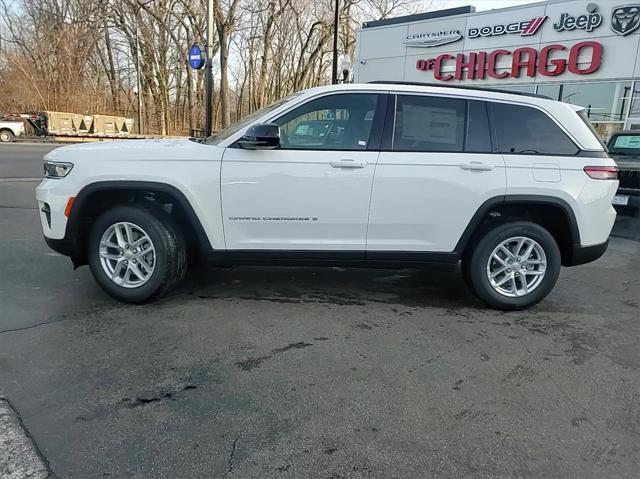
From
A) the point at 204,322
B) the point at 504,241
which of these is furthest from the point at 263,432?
the point at 504,241

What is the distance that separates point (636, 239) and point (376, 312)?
19.3 ft

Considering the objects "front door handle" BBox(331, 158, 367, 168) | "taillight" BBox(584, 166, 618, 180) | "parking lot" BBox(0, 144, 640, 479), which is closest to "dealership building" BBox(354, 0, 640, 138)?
"taillight" BBox(584, 166, 618, 180)

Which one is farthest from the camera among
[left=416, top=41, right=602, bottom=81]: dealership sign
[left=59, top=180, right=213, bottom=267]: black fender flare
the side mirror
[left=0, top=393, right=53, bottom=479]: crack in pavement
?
[left=416, top=41, right=602, bottom=81]: dealership sign

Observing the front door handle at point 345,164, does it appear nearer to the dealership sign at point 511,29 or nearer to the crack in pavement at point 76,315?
the crack in pavement at point 76,315

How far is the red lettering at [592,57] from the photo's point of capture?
15461mm

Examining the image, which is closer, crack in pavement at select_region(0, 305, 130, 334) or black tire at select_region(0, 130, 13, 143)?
crack in pavement at select_region(0, 305, 130, 334)

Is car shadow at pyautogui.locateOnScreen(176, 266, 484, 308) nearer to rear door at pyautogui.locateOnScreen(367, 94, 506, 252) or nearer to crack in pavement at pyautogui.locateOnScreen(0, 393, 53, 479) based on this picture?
rear door at pyautogui.locateOnScreen(367, 94, 506, 252)

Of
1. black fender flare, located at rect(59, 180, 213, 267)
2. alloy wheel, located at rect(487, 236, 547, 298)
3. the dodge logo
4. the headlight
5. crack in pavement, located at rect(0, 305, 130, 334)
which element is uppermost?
the dodge logo

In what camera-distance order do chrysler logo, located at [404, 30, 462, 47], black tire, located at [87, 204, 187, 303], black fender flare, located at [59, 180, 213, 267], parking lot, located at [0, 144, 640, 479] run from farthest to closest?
chrysler logo, located at [404, 30, 462, 47], black tire, located at [87, 204, 187, 303], black fender flare, located at [59, 180, 213, 267], parking lot, located at [0, 144, 640, 479]

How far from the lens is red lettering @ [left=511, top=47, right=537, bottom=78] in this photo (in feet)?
55.7

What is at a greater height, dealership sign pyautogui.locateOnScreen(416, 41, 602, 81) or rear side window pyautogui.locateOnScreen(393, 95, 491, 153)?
dealership sign pyautogui.locateOnScreen(416, 41, 602, 81)

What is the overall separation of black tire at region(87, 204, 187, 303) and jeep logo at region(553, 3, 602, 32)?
54.8ft

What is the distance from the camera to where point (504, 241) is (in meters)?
4.29

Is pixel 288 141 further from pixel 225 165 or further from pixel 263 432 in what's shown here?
pixel 263 432
